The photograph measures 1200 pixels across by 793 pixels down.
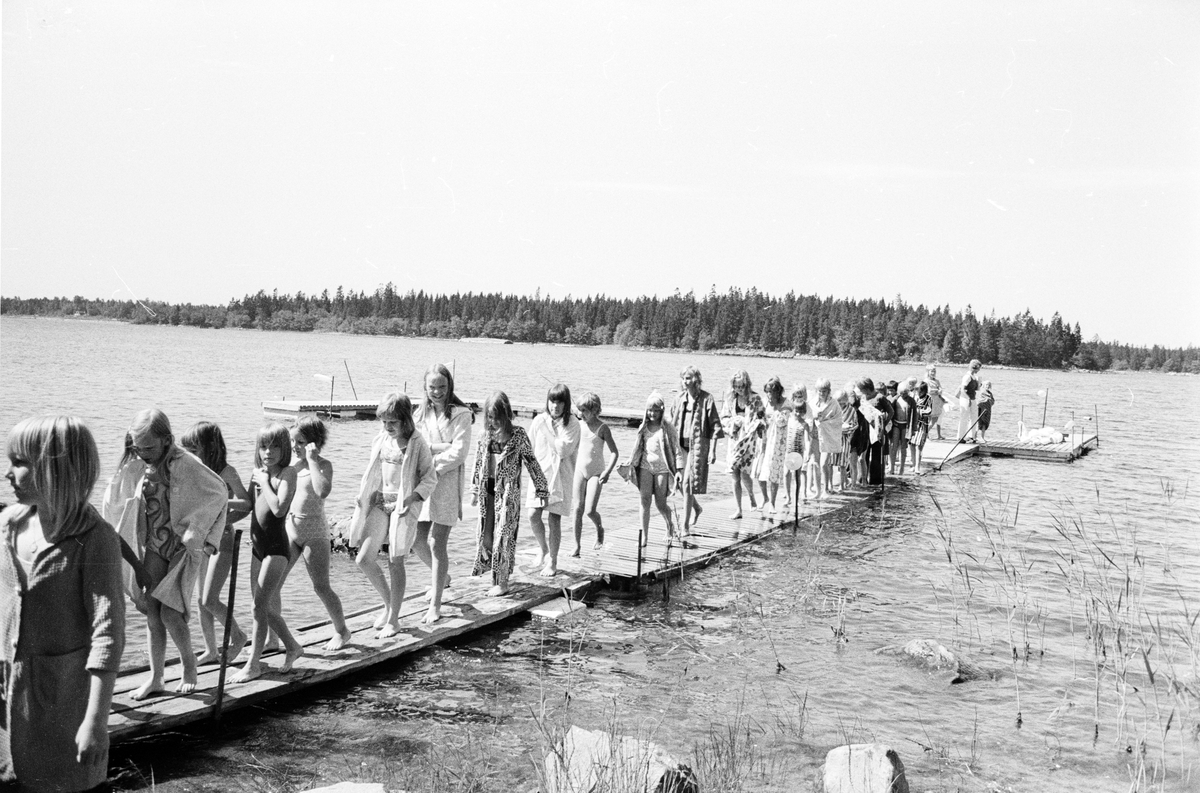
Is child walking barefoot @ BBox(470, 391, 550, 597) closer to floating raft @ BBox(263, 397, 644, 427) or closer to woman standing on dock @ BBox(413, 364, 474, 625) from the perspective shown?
woman standing on dock @ BBox(413, 364, 474, 625)

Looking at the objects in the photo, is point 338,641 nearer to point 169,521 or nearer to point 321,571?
point 321,571

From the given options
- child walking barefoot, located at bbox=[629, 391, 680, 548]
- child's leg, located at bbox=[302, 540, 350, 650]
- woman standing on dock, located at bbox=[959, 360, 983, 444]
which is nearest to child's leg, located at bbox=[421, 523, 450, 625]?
child's leg, located at bbox=[302, 540, 350, 650]

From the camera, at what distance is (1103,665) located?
8.54 meters

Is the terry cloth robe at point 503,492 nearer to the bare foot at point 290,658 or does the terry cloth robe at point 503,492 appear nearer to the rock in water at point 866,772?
the bare foot at point 290,658

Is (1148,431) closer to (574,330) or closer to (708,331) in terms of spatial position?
(708,331)

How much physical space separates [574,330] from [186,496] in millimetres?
166938

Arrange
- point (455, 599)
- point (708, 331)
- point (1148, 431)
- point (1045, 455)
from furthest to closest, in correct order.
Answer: point (708, 331) → point (1148, 431) → point (1045, 455) → point (455, 599)

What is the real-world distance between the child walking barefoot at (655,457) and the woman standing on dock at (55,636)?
7.95 m

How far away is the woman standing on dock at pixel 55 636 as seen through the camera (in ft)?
10.0

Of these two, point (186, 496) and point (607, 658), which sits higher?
point (186, 496)

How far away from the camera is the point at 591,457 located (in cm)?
1024

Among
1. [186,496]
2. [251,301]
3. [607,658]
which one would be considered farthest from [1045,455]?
[251,301]

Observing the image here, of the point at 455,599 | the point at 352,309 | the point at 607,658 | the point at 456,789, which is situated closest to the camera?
the point at 456,789

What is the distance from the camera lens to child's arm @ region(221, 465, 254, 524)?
6.25 metres
